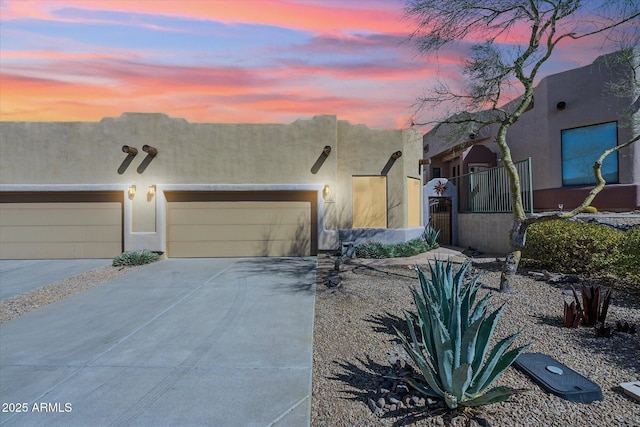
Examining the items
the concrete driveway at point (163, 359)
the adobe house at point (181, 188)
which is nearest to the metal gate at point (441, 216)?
the adobe house at point (181, 188)

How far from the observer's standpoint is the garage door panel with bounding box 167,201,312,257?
11445 millimetres

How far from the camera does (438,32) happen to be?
7625 mm

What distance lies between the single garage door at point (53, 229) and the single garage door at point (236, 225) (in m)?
2.16

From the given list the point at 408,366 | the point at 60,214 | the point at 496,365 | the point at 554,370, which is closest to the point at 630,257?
the point at 554,370

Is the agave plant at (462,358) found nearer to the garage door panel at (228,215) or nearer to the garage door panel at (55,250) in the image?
the garage door panel at (228,215)

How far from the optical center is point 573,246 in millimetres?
7383

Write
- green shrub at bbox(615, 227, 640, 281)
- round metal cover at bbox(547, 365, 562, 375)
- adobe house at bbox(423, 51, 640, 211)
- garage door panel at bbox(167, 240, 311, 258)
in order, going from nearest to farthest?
round metal cover at bbox(547, 365, 562, 375) → green shrub at bbox(615, 227, 640, 281) → adobe house at bbox(423, 51, 640, 211) → garage door panel at bbox(167, 240, 311, 258)

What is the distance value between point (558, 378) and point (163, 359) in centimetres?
430

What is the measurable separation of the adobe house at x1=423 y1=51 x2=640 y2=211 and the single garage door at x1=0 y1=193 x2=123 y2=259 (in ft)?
38.8

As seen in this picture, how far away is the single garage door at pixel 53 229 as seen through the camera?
1119cm

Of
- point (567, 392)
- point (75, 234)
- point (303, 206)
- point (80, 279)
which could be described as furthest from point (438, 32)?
point (75, 234)

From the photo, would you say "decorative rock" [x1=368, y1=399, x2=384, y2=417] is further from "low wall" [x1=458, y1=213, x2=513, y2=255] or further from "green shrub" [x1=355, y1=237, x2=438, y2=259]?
"low wall" [x1=458, y1=213, x2=513, y2=255]

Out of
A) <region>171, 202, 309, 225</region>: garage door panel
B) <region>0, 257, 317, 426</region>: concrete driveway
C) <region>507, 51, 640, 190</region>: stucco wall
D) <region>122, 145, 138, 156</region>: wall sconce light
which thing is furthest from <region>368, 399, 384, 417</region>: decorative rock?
<region>507, 51, 640, 190</region>: stucco wall

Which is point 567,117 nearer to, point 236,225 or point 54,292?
point 236,225
